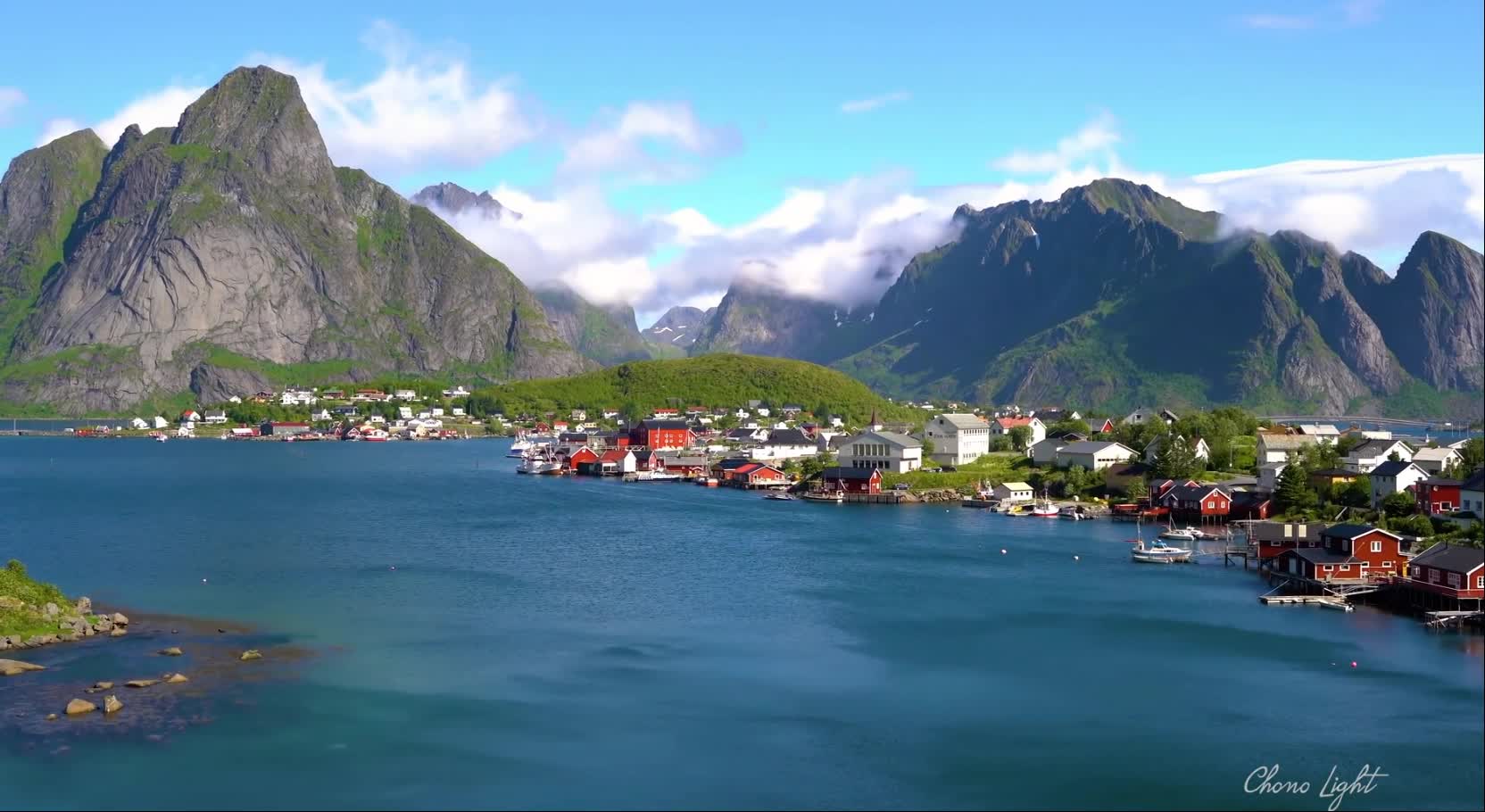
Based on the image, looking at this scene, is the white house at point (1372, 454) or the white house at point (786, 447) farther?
the white house at point (786, 447)

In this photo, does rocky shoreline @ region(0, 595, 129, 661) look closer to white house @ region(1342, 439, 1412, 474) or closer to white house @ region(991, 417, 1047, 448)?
white house @ region(1342, 439, 1412, 474)

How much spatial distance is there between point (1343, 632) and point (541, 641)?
17.0m

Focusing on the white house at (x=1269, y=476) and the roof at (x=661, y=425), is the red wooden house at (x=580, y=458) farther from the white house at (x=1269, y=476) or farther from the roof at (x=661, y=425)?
the white house at (x=1269, y=476)

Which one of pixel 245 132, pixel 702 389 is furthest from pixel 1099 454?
pixel 245 132

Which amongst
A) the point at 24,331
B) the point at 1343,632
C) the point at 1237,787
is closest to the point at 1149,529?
the point at 1343,632

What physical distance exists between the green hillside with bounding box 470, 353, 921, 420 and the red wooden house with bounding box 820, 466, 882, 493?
191ft

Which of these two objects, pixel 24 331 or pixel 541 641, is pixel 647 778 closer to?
pixel 541 641

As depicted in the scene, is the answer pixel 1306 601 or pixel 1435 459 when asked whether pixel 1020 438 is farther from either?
pixel 1306 601

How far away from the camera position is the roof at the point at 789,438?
79500 mm

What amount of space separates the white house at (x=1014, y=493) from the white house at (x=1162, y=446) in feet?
18.4

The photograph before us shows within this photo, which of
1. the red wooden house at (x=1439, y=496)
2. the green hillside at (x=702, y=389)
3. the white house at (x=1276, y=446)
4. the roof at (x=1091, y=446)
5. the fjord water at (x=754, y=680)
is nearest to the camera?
the fjord water at (x=754, y=680)

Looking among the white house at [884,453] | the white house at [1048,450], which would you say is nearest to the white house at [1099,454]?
the white house at [1048,450]

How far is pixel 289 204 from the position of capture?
197 metres

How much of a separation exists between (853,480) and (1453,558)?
3188 centimetres
